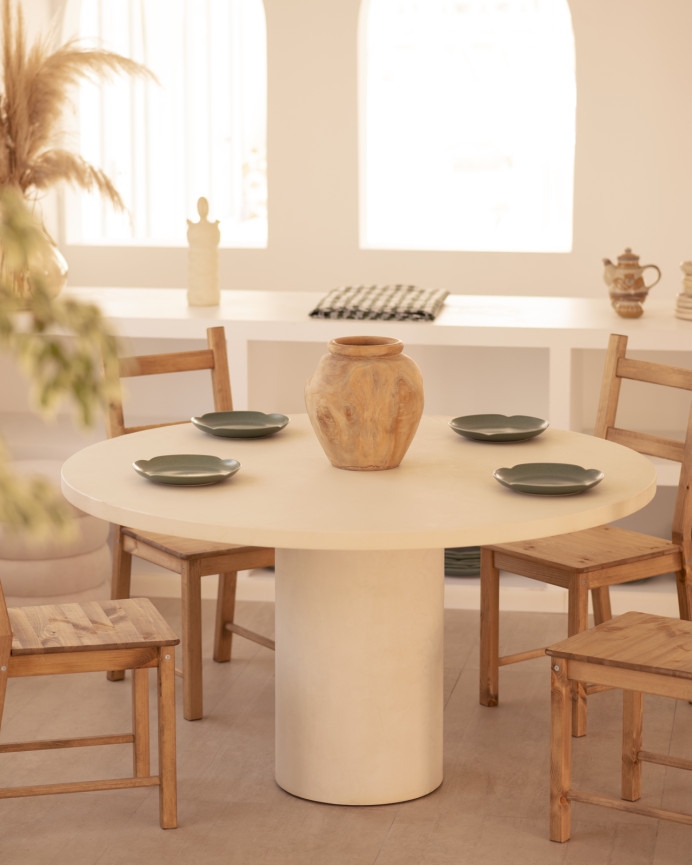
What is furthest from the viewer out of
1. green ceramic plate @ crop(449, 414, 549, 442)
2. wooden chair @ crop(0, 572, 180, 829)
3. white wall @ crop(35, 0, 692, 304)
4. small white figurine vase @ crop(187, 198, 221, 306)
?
white wall @ crop(35, 0, 692, 304)

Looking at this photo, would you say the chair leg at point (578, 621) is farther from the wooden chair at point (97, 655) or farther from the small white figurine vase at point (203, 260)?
the small white figurine vase at point (203, 260)

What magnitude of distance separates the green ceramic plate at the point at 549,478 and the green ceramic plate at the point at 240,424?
24.6 inches

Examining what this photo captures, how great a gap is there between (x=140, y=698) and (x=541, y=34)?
4.51 metres

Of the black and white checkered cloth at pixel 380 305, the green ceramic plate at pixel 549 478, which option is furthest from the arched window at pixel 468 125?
the green ceramic plate at pixel 549 478

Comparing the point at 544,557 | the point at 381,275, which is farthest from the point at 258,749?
the point at 381,275

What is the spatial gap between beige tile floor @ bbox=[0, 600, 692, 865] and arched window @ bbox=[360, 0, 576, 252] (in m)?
3.20

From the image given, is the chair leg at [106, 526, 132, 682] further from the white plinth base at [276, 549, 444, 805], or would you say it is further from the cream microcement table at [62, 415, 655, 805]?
the white plinth base at [276, 549, 444, 805]

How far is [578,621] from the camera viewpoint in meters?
3.03

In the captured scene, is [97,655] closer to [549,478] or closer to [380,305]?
[549,478]

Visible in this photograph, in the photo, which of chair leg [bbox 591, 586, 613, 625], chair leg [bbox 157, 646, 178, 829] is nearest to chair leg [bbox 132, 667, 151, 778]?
chair leg [bbox 157, 646, 178, 829]

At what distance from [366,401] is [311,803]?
0.88 meters

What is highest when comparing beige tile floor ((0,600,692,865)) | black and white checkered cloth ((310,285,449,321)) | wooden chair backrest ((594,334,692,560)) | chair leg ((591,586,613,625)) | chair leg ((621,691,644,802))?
black and white checkered cloth ((310,285,449,321))

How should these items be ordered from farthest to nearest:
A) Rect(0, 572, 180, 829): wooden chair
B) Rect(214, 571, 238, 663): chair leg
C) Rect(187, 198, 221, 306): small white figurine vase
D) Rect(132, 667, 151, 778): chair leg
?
1. Rect(187, 198, 221, 306): small white figurine vase
2. Rect(214, 571, 238, 663): chair leg
3. Rect(132, 667, 151, 778): chair leg
4. Rect(0, 572, 180, 829): wooden chair

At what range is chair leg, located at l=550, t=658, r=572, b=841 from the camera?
2.46m
